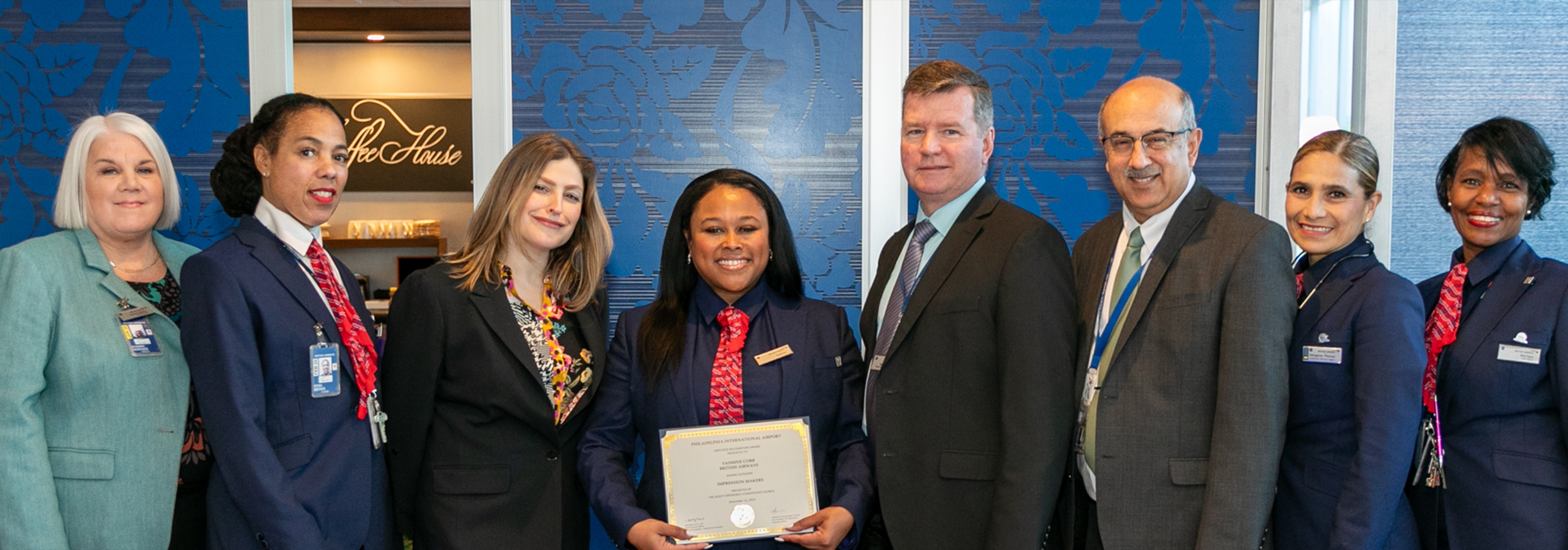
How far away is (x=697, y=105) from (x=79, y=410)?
219cm

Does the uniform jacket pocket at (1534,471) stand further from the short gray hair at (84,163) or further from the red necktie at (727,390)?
the short gray hair at (84,163)

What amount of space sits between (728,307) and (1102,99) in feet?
6.35

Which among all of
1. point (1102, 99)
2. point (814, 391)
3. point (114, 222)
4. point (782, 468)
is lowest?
point (782, 468)

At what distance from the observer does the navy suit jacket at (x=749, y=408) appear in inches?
95.7

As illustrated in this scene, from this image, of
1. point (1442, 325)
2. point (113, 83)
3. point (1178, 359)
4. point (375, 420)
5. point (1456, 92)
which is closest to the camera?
point (1178, 359)

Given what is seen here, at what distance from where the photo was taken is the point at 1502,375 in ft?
7.79

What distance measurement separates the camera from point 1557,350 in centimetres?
231

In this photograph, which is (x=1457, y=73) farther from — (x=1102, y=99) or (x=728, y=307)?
(x=728, y=307)

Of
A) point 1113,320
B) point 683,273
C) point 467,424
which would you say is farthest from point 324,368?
point 1113,320

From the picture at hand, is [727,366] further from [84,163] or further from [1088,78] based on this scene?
[1088,78]

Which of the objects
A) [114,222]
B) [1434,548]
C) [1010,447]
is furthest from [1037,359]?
[114,222]

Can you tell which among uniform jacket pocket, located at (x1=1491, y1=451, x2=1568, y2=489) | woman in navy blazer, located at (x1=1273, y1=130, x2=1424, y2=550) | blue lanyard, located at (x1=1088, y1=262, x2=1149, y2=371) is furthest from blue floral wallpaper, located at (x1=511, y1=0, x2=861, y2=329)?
uniform jacket pocket, located at (x1=1491, y1=451, x2=1568, y2=489)

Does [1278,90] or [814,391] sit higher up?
[1278,90]

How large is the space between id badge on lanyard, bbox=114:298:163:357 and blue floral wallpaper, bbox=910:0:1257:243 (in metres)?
2.80
